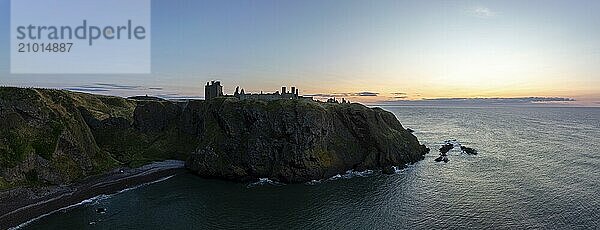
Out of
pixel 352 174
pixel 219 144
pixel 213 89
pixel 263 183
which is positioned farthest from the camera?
pixel 213 89

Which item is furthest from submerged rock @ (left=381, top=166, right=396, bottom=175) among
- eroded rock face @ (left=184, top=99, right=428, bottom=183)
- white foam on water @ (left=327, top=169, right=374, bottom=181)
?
eroded rock face @ (left=184, top=99, right=428, bottom=183)

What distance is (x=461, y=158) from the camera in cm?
10244

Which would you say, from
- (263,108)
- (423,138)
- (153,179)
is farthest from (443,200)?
(423,138)

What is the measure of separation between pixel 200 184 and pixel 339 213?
102ft

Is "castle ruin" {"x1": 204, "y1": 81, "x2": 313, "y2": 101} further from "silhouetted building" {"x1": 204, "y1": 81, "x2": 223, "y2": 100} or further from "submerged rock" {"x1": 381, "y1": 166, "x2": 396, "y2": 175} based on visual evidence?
"submerged rock" {"x1": 381, "y1": 166, "x2": 396, "y2": 175}

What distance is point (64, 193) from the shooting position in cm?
6619

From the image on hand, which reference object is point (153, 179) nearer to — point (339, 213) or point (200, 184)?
point (200, 184)

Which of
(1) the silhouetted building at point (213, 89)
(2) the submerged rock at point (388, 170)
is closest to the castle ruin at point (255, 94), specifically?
(1) the silhouetted building at point (213, 89)

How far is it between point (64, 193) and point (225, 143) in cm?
3078

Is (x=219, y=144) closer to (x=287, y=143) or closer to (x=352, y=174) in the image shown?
(x=287, y=143)

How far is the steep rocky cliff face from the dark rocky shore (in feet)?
0.54

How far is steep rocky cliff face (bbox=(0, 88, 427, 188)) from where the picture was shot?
238 ft

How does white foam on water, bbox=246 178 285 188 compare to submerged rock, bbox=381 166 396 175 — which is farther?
submerged rock, bbox=381 166 396 175

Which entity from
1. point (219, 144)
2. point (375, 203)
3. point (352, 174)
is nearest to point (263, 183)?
point (219, 144)
